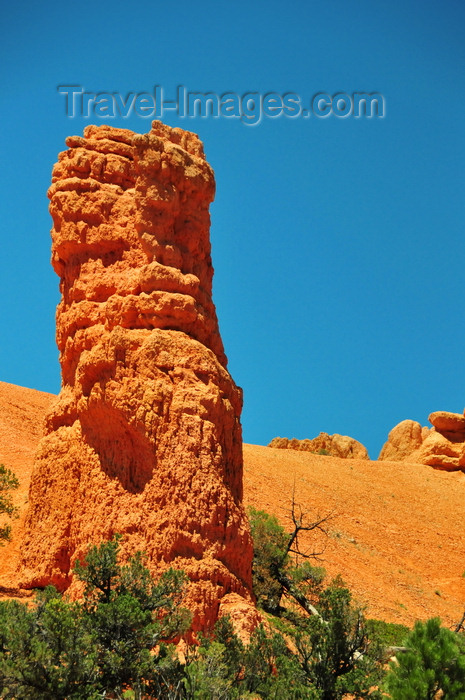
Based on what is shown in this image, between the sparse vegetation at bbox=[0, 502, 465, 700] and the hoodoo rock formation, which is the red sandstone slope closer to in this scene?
the hoodoo rock formation

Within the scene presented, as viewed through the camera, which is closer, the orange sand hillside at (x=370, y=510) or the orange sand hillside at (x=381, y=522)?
the orange sand hillside at (x=370, y=510)

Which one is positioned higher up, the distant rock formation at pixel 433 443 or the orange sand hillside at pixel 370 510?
the distant rock formation at pixel 433 443

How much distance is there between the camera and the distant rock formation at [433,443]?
4138cm

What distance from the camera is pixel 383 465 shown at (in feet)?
127

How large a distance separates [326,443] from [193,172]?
→ 113 feet

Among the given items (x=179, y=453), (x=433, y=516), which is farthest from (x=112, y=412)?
(x=433, y=516)

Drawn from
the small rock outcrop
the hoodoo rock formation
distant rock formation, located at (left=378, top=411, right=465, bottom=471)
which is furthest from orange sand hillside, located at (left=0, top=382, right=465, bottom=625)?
the small rock outcrop

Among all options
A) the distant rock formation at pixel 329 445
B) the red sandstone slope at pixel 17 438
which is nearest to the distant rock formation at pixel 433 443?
the distant rock formation at pixel 329 445

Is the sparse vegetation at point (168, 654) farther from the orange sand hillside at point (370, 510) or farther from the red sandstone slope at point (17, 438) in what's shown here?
the orange sand hillside at point (370, 510)

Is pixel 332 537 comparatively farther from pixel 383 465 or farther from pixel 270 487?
pixel 383 465

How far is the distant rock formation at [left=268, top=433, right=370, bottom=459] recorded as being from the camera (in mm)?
44500

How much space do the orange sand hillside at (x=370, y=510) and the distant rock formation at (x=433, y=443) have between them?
232cm

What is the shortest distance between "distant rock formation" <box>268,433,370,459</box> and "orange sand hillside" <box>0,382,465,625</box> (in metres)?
5.77

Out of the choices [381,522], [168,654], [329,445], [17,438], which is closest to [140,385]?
[168,654]
